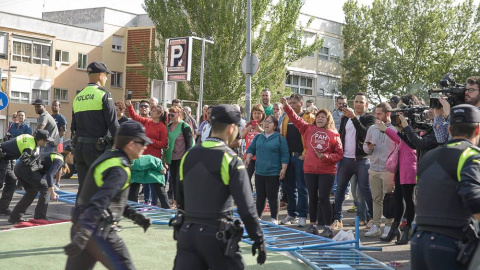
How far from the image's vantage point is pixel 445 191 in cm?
484

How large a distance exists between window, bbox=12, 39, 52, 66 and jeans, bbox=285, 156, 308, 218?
42011 mm

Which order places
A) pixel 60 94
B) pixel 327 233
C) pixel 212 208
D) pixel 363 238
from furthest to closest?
pixel 60 94 → pixel 363 238 → pixel 327 233 → pixel 212 208

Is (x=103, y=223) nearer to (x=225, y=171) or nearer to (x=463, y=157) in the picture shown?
(x=225, y=171)

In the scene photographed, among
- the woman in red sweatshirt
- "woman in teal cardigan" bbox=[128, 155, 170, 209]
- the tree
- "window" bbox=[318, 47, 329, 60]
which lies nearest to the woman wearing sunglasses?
"woman in teal cardigan" bbox=[128, 155, 170, 209]

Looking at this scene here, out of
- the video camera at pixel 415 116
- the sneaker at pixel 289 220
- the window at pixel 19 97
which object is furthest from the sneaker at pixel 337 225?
the window at pixel 19 97

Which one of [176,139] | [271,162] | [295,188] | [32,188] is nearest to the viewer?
[271,162]

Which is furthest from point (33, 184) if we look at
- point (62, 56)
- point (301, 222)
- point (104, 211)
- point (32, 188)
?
point (62, 56)

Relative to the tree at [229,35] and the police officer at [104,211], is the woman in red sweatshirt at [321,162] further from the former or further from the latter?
the tree at [229,35]

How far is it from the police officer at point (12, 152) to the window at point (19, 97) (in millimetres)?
39613

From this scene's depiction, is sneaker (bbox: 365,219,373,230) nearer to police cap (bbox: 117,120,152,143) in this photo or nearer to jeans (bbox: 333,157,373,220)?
jeans (bbox: 333,157,373,220)

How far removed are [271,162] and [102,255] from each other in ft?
19.5

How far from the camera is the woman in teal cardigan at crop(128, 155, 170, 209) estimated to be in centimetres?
1198

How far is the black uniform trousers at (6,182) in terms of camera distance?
11923 millimetres

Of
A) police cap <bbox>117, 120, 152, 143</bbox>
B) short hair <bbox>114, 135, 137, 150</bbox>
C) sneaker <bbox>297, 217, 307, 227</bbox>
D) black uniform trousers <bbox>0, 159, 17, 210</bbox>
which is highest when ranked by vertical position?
police cap <bbox>117, 120, 152, 143</bbox>
